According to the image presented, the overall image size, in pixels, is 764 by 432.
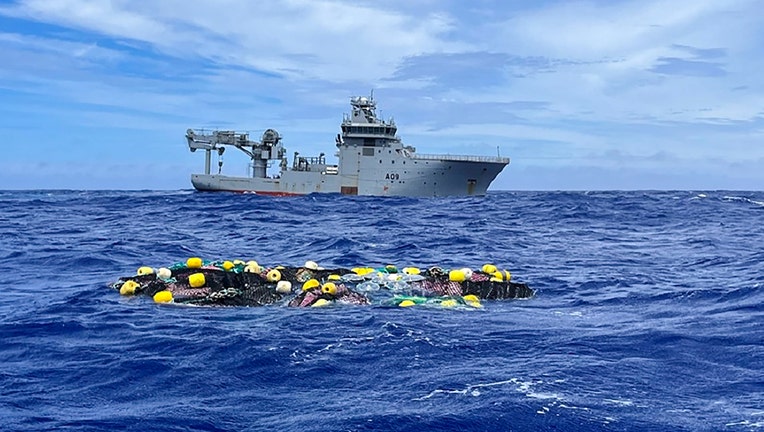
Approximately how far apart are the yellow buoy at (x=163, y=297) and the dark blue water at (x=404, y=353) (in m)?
0.66

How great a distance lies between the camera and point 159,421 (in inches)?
346

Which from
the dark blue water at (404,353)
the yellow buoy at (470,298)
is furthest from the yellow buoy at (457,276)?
the dark blue water at (404,353)

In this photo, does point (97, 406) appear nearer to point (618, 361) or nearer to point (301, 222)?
point (618, 361)

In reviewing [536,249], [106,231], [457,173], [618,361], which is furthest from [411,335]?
[457,173]

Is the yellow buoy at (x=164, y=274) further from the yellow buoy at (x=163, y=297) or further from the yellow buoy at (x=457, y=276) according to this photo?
the yellow buoy at (x=457, y=276)

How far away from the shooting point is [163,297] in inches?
675

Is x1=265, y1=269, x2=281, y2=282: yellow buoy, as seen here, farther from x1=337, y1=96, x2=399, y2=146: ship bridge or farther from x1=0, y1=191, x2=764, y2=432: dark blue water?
x1=337, y1=96, x2=399, y2=146: ship bridge

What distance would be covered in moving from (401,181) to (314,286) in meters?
60.2

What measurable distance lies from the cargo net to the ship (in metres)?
57.1

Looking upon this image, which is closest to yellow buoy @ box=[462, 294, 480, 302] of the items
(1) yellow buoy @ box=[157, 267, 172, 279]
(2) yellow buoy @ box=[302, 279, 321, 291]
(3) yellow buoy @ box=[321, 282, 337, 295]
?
(3) yellow buoy @ box=[321, 282, 337, 295]

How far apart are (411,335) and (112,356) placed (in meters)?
5.32

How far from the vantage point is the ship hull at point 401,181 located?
76438 mm

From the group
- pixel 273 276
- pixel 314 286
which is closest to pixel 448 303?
pixel 314 286

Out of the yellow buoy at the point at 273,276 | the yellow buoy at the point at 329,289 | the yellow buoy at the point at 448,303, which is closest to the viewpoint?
the yellow buoy at the point at 448,303
